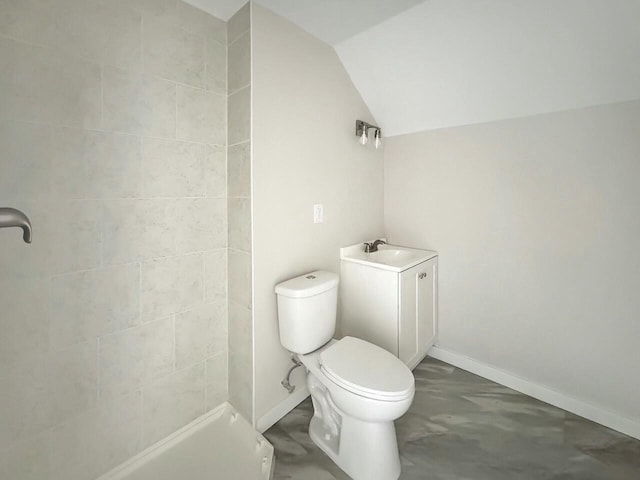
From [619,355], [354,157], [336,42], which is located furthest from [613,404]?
[336,42]

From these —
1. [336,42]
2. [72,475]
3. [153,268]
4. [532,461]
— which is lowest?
[532,461]

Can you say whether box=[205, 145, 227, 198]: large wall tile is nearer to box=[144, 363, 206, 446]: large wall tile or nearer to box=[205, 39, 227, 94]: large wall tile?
box=[205, 39, 227, 94]: large wall tile

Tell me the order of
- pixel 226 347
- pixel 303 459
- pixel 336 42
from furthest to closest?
pixel 336 42 → pixel 226 347 → pixel 303 459

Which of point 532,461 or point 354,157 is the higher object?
point 354,157

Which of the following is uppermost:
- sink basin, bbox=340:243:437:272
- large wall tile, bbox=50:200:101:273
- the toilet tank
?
large wall tile, bbox=50:200:101:273

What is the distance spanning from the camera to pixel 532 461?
1.34 meters

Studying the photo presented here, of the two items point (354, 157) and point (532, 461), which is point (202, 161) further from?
point (532, 461)

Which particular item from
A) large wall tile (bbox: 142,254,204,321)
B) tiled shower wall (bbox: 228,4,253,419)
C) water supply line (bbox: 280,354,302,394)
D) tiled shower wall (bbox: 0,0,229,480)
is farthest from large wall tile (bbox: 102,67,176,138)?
water supply line (bbox: 280,354,302,394)

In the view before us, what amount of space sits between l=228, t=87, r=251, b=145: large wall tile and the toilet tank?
81 centimetres

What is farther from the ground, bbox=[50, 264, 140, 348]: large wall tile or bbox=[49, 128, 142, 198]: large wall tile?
bbox=[49, 128, 142, 198]: large wall tile

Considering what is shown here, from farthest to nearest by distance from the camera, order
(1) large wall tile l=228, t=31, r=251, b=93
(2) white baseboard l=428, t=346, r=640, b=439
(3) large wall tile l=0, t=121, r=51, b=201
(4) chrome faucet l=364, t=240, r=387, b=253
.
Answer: (4) chrome faucet l=364, t=240, r=387, b=253
(2) white baseboard l=428, t=346, r=640, b=439
(1) large wall tile l=228, t=31, r=251, b=93
(3) large wall tile l=0, t=121, r=51, b=201

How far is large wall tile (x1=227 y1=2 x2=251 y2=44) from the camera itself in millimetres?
1393

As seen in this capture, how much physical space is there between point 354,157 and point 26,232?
176 cm

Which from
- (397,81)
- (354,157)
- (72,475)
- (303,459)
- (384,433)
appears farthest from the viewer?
(354,157)
